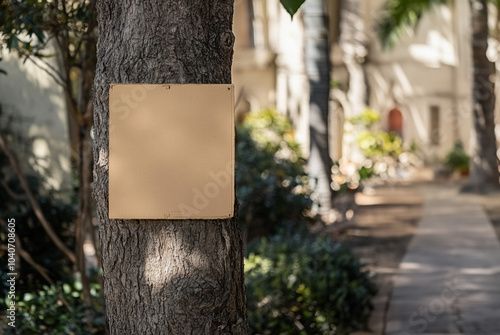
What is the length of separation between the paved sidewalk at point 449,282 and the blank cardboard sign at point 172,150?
3638 mm

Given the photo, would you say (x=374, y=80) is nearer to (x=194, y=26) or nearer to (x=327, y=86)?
(x=327, y=86)

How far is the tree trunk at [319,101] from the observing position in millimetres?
11977

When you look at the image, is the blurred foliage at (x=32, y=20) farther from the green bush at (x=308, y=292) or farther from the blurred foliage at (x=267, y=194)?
the blurred foliage at (x=267, y=194)

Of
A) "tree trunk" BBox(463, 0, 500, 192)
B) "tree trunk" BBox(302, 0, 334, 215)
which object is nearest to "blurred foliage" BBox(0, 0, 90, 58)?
"tree trunk" BBox(302, 0, 334, 215)

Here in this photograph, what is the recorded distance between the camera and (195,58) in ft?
8.58

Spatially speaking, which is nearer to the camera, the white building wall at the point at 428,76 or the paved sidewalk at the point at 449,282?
the paved sidewalk at the point at 449,282

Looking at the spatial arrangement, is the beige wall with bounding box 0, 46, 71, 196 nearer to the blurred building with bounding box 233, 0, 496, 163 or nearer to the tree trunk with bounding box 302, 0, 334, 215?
the tree trunk with bounding box 302, 0, 334, 215

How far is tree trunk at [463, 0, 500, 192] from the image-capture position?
16062 millimetres

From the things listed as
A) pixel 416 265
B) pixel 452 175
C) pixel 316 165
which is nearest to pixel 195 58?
pixel 416 265

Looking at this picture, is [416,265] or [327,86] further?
[327,86]

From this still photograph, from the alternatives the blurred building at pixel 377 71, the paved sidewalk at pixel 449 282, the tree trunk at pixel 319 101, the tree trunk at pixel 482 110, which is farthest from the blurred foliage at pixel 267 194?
the blurred building at pixel 377 71

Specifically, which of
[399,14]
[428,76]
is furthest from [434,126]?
[399,14]

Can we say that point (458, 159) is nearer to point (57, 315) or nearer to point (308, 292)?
point (308, 292)

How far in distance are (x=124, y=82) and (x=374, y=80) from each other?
22.6 meters
